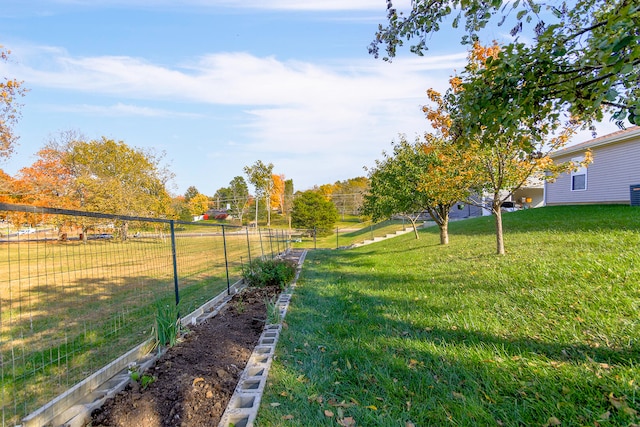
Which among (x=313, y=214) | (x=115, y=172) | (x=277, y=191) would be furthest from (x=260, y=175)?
(x=115, y=172)

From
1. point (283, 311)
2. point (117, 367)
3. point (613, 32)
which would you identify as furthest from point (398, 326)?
point (613, 32)

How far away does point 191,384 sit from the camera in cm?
267

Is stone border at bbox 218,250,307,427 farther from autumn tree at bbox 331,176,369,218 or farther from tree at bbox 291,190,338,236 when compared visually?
autumn tree at bbox 331,176,369,218

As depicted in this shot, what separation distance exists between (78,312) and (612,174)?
1899 cm

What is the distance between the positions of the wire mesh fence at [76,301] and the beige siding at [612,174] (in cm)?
1567

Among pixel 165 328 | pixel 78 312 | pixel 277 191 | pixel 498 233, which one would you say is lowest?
pixel 78 312

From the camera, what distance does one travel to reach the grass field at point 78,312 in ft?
10.6

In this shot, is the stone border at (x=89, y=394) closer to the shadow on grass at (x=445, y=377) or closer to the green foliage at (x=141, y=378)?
the green foliage at (x=141, y=378)

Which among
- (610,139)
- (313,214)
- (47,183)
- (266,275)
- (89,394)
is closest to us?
(89,394)

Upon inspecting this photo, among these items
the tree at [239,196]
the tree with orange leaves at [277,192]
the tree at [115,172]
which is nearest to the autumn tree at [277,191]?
the tree with orange leaves at [277,192]

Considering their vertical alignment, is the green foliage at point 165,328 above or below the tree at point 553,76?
below

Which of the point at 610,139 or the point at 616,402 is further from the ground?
the point at 610,139

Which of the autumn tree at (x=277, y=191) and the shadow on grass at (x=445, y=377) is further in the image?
the autumn tree at (x=277, y=191)

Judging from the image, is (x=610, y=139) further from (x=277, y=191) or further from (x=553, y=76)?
(x=277, y=191)
